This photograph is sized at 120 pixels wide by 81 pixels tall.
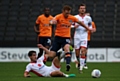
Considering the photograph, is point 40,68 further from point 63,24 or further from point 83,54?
point 83,54

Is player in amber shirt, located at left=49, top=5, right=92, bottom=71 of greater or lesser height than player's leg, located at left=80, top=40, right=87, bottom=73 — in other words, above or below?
above

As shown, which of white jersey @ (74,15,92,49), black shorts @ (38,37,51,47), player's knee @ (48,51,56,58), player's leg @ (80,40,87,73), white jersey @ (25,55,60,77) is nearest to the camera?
white jersey @ (25,55,60,77)

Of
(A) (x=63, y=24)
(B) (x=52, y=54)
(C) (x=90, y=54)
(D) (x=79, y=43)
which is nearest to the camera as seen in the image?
(B) (x=52, y=54)

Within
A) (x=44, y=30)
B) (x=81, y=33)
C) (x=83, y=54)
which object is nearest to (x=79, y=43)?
(x=81, y=33)

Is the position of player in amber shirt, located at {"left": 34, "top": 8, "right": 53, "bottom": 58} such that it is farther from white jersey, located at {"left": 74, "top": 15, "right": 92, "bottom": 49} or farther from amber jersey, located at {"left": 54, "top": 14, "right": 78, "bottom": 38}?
amber jersey, located at {"left": 54, "top": 14, "right": 78, "bottom": 38}

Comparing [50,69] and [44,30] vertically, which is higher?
[44,30]

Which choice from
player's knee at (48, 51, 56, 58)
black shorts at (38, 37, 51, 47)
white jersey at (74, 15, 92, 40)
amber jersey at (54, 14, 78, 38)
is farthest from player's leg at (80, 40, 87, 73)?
black shorts at (38, 37, 51, 47)

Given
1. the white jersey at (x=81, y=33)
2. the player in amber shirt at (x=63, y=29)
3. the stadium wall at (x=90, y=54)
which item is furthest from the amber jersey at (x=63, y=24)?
the stadium wall at (x=90, y=54)

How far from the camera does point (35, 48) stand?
25.6 metres

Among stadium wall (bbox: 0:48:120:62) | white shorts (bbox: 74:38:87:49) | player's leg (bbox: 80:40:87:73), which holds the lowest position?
stadium wall (bbox: 0:48:120:62)

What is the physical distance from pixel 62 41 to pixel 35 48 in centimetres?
1053

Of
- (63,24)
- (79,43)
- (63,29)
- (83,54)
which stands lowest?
(83,54)

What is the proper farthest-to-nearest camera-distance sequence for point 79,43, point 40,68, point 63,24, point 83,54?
point 79,43, point 83,54, point 63,24, point 40,68

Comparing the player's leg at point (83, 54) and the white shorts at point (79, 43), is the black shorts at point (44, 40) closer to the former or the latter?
the white shorts at point (79, 43)
